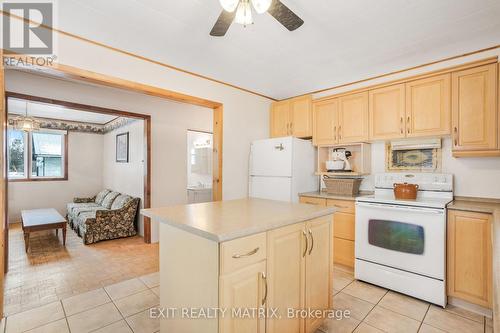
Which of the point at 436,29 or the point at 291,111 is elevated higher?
the point at 436,29

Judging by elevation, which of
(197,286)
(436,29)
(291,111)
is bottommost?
(197,286)

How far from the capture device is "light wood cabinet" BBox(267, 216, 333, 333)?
4.74 ft

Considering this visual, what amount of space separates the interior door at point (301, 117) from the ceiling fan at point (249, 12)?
2057 millimetres

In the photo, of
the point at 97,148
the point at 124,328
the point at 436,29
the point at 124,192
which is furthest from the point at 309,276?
the point at 97,148

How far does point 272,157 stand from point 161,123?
7.15ft

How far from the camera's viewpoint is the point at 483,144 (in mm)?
2297

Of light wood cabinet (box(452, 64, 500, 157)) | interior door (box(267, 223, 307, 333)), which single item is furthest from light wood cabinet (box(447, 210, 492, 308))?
interior door (box(267, 223, 307, 333))

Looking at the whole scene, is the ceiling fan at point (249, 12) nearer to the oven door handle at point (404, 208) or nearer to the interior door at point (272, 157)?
the interior door at point (272, 157)

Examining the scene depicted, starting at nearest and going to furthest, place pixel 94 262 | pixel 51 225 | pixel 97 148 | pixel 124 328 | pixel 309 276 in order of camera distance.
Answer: pixel 309 276 < pixel 124 328 < pixel 94 262 < pixel 51 225 < pixel 97 148

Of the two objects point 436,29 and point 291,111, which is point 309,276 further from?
point 291,111

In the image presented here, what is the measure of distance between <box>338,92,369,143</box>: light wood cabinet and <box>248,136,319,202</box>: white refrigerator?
0.53 meters

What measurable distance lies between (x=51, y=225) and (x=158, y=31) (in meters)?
3.56

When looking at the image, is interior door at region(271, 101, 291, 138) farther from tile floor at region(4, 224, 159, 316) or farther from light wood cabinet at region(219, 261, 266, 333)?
light wood cabinet at region(219, 261, 266, 333)

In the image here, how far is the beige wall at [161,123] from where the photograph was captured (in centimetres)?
349
